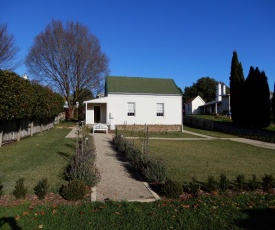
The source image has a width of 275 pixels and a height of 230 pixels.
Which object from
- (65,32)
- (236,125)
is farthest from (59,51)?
(236,125)

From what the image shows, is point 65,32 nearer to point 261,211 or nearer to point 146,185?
point 146,185

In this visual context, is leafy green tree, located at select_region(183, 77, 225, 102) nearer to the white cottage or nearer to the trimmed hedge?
the white cottage

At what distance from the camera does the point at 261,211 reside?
18.0 feet

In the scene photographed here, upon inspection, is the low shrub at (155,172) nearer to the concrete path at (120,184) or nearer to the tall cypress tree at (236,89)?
the concrete path at (120,184)

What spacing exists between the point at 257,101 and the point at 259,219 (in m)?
27.2

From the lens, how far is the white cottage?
28.6 meters

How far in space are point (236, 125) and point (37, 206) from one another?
3210 centimetres

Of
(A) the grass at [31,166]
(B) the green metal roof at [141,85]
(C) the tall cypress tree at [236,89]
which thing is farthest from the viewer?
(C) the tall cypress tree at [236,89]

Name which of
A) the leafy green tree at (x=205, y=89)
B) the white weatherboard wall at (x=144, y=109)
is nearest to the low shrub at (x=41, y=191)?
the white weatherboard wall at (x=144, y=109)

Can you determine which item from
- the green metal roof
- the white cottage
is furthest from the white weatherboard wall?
the green metal roof

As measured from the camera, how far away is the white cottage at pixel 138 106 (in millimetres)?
28578

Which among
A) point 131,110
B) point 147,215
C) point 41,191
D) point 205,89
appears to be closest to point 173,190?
point 147,215

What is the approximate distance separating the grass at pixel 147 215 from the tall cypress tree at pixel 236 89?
2865 cm

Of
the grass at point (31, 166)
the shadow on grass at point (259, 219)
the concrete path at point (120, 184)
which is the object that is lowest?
the shadow on grass at point (259, 219)
